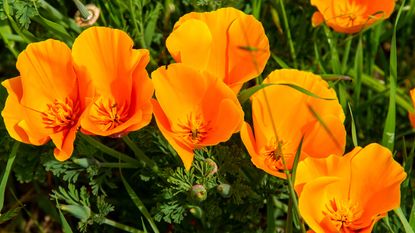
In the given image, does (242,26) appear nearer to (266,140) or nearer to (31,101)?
(266,140)

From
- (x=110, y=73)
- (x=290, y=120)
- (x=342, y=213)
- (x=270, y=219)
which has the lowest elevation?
(x=270, y=219)

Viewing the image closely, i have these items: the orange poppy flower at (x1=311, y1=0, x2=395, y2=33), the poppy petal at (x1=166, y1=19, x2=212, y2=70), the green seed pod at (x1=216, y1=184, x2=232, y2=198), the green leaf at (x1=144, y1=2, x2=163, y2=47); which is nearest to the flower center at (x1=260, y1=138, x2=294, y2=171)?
the green seed pod at (x1=216, y1=184, x2=232, y2=198)

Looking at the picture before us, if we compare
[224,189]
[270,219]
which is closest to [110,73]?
[224,189]

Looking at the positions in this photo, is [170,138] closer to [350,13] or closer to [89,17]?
[89,17]

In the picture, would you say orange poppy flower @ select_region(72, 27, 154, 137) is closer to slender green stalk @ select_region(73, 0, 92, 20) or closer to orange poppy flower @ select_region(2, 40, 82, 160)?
orange poppy flower @ select_region(2, 40, 82, 160)

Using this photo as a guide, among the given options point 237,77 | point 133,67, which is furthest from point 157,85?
point 237,77

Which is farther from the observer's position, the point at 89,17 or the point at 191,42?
the point at 89,17

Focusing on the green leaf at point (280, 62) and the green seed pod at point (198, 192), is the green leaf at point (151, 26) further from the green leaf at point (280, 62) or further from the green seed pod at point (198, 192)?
the green seed pod at point (198, 192)
